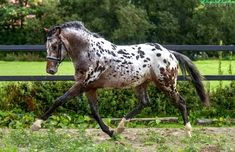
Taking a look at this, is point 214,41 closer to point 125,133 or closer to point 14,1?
point 14,1

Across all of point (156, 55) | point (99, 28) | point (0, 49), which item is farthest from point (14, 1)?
point (156, 55)

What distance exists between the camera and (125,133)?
876cm

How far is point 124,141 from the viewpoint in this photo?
7.96 meters

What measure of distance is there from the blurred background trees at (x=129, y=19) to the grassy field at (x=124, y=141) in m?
26.3

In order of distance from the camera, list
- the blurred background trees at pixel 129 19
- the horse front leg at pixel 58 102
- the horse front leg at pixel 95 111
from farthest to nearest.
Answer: the blurred background trees at pixel 129 19, the horse front leg at pixel 95 111, the horse front leg at pixel 58 102

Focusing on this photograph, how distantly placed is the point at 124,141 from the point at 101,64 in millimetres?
1096

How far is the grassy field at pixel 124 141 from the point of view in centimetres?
650

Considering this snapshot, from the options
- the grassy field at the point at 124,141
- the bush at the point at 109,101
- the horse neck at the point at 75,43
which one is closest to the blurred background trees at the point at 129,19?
the bush at the point at 109,101

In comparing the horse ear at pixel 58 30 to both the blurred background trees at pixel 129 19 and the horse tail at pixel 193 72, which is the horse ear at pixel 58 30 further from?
the blurred background trees at pixel 129 19

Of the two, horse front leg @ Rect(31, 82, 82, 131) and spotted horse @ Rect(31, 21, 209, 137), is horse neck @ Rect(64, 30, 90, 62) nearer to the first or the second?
spotted horse @ Rect(31, 21, 209, 137)

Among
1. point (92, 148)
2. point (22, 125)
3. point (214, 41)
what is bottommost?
point (214, 41)

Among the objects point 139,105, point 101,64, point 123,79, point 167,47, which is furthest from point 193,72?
point 101,64

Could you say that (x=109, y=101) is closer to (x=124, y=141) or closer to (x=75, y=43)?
(x=124, y=141)

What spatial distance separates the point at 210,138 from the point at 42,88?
11.5 ft
